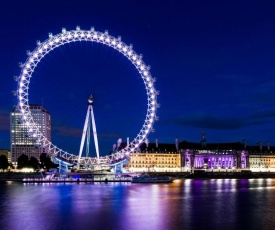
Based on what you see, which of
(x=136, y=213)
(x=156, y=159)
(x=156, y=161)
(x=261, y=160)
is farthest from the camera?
(x=261, y=160)

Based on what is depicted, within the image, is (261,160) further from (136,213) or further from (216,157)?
(136,213)

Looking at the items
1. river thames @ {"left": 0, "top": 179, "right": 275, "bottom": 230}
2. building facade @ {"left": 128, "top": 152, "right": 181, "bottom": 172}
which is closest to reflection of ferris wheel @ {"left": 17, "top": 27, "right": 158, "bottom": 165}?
river thames @ {"left": 0, "top": 179, "right": 275, "bottom": 230}

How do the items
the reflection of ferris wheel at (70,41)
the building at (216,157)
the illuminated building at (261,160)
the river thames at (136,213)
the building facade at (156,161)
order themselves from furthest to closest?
the illuminated building at (261,160) < the building at (216,157) < the building facade at (156,161) < the reflection of ferris wheel at (70,41) < the river thames at (136,213)

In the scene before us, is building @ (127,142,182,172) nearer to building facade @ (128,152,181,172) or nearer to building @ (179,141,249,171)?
building facade @ (128,152,181,172)

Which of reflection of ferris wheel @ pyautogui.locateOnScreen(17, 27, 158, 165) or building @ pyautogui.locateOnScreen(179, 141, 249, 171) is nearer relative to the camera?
reflection of ferris wheel @ pyautogui.locateOnScreen(17, 27, 158, 165)

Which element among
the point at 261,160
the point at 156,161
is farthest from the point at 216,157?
the point at 156,161

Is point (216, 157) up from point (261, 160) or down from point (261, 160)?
up

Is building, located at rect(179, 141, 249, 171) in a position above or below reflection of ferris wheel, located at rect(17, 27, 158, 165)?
below

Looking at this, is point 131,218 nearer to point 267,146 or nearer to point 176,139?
point 176,139

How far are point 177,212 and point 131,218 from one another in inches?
134

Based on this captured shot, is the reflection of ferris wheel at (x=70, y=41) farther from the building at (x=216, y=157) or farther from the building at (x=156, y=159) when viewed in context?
the building at (x=216, y=157)

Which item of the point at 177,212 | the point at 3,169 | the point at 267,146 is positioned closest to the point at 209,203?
the point at 177,212

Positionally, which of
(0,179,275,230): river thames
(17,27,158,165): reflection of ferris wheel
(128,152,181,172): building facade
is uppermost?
(17,27,158,165): reflection of ferris wheel

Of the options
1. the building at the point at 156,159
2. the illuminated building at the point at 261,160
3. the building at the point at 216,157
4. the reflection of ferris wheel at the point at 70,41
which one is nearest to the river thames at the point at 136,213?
the reflection of ferris wheel at the point at 70,41
